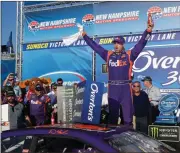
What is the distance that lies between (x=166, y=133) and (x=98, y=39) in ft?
8.48

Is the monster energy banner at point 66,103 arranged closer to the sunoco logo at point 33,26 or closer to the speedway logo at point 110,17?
the speedway logo at point 110,17

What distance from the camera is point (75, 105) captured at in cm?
571

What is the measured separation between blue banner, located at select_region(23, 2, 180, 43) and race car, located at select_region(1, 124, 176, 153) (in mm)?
4338

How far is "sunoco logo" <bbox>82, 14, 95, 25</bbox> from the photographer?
8.91 meters

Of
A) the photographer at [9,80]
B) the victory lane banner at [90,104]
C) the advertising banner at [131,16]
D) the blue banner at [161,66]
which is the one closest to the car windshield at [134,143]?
the victory lane banner at [90,104]

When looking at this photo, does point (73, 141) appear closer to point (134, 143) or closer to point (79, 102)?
→ point (134, 143)

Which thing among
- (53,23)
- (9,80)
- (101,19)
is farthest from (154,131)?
(53,23)

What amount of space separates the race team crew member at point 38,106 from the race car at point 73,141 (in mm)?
3149

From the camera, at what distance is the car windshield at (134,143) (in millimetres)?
3887

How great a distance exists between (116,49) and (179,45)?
1886 millimetres

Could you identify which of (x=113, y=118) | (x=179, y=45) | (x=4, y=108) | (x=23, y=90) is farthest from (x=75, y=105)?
(x=23, y=90)

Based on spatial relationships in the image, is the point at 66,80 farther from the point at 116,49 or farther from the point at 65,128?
the point at 65,128

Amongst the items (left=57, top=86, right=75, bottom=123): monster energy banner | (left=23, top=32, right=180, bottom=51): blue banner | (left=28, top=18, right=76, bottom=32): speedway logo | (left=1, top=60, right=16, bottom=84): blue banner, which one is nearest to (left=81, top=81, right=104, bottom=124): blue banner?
(left=57, top=86, right=75, bottom=123): monster energy banner

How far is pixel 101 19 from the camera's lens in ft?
28.8
